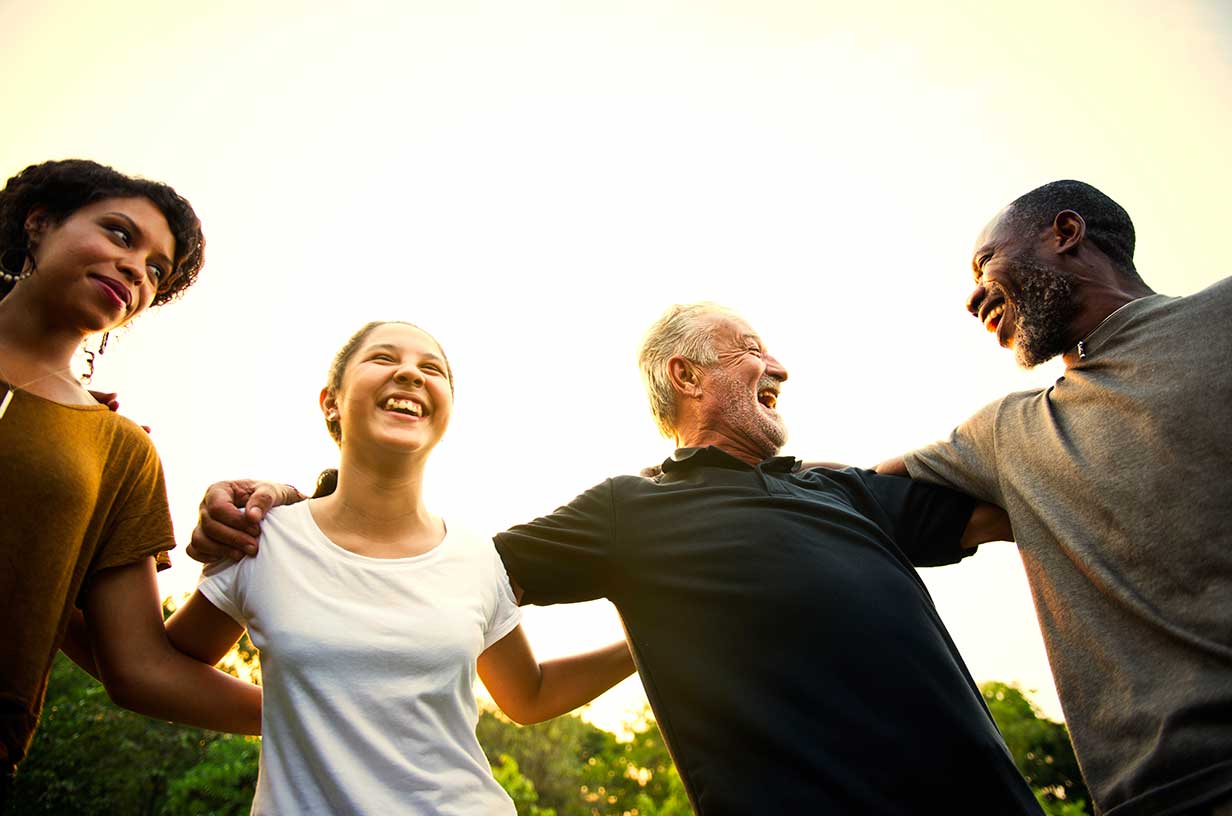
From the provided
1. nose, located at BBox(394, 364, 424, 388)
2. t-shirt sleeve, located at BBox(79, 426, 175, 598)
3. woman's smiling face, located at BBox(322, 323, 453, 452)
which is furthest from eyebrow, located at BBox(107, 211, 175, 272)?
nose, located at BBox(394, 364, 424, 388)

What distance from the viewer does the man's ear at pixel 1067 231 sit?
3.34 metres

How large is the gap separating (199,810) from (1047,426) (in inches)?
1009

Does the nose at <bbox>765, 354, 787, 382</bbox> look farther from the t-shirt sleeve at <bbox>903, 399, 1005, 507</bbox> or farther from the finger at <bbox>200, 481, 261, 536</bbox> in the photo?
the finger at <bbox>200, 481, 261, 536</bbox>

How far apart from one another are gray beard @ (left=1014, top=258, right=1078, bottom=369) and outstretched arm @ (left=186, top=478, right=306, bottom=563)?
3.52 metres

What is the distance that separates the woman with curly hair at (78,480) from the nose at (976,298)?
3833 mm

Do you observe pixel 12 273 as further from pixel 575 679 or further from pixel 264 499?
pixel 575 679

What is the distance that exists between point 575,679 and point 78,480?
7.14 ft

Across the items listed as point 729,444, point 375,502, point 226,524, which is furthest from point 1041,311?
point 226,524

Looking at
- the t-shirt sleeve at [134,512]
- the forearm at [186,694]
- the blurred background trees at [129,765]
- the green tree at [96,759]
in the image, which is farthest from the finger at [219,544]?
the green tree at [96,759]

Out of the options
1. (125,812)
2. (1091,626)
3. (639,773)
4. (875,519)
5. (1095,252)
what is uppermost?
(1095,252)

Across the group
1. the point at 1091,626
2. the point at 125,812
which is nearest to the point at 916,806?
the point at 1091,626

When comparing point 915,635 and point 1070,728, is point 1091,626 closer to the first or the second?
point 1070,728

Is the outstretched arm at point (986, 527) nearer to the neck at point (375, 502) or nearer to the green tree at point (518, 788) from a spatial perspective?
the neck at point (375, 502)

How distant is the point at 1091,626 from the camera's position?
2.48m
